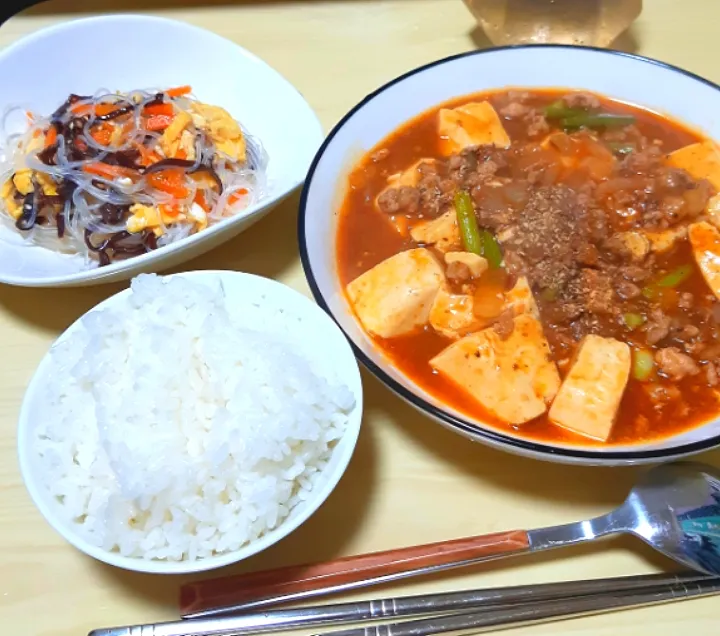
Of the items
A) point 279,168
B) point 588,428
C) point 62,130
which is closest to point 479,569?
point 588,428

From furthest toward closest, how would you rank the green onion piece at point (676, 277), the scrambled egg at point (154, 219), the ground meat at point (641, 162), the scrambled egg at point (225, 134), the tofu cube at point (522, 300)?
1. the scrambled egg at point (225, 134)
2. the ground meat at point (641, 162)
3. the scrambled egg at point (154, 219)
4. the green onion piece at point (676, 277)
5. the tofu cube at point (522, 300)

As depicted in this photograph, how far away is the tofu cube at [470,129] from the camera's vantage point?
7.50ft

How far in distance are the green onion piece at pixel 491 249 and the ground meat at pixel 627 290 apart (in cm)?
34

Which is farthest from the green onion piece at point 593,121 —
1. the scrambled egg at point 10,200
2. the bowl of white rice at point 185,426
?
the scrambled egg at point 10,200

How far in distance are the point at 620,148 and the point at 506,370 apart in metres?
1.02

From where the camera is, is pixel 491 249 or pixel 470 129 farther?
pixel 470 129

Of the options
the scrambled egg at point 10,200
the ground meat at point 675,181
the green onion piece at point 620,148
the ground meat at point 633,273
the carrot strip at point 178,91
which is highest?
the ground meat at point 675,181

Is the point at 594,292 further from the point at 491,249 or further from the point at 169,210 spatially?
the point at 169,210

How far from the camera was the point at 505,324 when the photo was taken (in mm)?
1813

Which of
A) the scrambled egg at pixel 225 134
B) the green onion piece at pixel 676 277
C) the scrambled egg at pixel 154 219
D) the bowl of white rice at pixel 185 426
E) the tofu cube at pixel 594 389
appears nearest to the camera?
the bowl of white rice at pixel 185 426

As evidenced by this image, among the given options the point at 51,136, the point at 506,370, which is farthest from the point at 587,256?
the point at 51,136

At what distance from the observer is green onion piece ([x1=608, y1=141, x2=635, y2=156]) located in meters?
2.27

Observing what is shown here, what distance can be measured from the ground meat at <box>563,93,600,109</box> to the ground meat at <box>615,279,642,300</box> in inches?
30.3

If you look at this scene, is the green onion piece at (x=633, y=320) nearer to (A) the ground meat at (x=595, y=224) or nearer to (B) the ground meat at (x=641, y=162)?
(A) the ground meat at (x=595, y=224)
